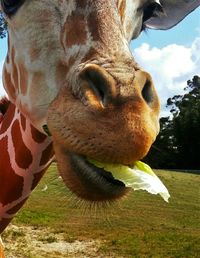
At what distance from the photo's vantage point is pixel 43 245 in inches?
379

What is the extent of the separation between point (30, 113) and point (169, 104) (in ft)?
232

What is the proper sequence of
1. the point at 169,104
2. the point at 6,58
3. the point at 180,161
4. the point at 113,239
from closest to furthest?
1. the point at 6,58
2. the point at 113,239
3. the point at 180,161
4. the point at 169,104

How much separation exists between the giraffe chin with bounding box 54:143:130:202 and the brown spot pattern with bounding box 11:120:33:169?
A: 38.9 inches

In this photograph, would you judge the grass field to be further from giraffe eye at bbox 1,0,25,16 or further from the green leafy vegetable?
the green leafy vegetable

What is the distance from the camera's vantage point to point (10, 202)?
11.7 ft

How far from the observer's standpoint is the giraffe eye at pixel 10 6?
2795 mm

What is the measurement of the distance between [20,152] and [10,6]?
3.24ft

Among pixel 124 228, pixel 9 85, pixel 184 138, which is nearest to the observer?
pixel 9 85

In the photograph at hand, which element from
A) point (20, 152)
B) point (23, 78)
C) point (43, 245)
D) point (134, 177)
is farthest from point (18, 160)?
point (43, 245)

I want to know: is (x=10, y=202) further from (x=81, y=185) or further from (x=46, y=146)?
(x=81, y=185)

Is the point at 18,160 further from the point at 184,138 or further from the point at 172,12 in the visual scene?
the point at 184,138

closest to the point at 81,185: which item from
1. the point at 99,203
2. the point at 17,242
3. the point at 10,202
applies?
the point at 99,203

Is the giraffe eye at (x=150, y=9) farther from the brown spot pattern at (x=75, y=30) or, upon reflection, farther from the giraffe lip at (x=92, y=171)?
the giraffe lip at (x=92, y=171)

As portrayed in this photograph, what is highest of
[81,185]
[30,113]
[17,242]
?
[30,113]
